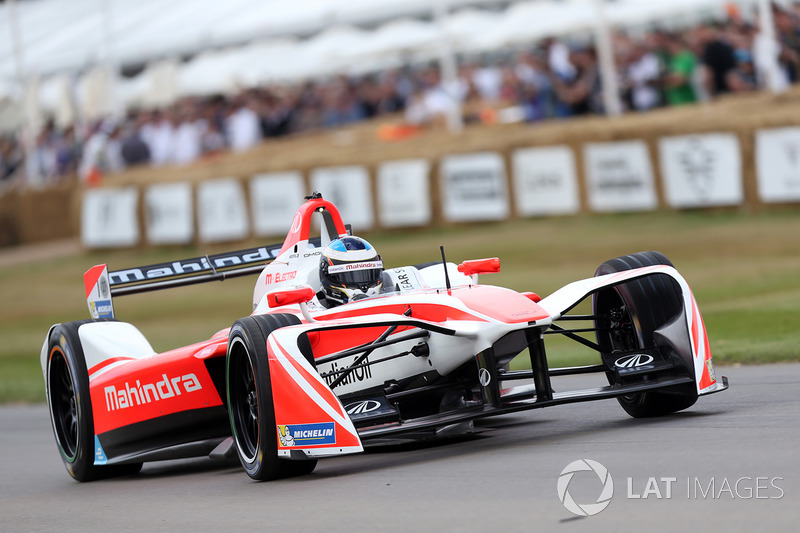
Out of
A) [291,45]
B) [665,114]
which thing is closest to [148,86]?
[291,45]

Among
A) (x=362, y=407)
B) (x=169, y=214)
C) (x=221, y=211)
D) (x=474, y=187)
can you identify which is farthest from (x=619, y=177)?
(x=362, y=407)

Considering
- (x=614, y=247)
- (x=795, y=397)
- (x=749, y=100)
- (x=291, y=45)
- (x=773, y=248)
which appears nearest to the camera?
(x=795, y=397)

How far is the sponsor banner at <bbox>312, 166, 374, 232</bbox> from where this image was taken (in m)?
24.7

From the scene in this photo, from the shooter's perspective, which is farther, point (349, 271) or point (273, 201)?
point (273, 201)

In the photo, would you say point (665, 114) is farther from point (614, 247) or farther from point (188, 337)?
Result: point (188, 337)

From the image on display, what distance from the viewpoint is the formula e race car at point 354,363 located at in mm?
7387

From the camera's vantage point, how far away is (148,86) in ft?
128

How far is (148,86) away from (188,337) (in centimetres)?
2200

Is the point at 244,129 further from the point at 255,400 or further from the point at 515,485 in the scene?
the point at 515,485

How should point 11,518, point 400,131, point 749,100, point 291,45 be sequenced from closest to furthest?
1. point 11,518
2. point 749,100
3. point 400,131
4. point 291,45

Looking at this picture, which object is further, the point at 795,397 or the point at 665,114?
the point at 665,114

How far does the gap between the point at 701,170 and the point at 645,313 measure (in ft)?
43.4

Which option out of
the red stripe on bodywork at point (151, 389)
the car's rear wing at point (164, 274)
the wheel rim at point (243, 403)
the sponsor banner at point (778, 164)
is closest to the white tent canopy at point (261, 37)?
the sponsor banner at point (778, 164)

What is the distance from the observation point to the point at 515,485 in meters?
6.38
